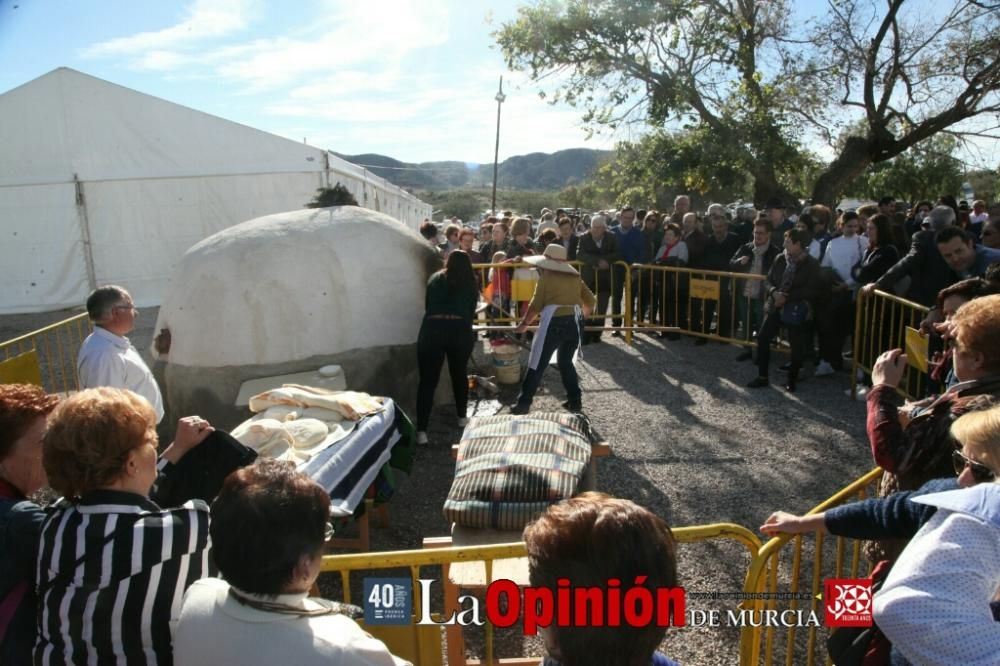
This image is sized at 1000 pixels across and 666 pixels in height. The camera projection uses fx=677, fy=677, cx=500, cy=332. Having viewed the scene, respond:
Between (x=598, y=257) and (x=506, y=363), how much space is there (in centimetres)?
294

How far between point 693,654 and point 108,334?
3.56m

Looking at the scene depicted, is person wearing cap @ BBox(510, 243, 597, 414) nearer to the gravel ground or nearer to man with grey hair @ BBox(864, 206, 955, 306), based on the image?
the gravel ground

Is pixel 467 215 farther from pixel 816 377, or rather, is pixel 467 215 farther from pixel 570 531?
pixel 570 531

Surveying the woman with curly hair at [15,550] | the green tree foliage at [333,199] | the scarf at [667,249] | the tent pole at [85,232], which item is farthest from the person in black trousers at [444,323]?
the tent pole at [85,232]

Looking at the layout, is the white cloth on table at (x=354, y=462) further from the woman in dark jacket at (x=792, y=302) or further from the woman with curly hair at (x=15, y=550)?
the woman in dark jacket at (x=792, y=302)

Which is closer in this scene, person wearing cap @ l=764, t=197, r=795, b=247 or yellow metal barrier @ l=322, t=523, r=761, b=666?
yellow metal barrier @ l=322, t=523, r=761, b=666

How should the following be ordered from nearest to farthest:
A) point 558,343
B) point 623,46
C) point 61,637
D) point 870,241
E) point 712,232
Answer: point 61,637, point 558,343, point 870,241, point 712,232, point 623,46

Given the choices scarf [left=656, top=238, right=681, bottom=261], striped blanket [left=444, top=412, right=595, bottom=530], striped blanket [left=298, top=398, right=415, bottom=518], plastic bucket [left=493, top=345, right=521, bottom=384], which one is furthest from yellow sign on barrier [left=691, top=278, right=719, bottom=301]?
striped blanket [left=298, top=398, right=415, bottom=518]

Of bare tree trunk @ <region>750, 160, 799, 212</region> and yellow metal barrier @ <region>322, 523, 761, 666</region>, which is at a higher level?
bare tree trunk @ <region>750, 160, 799, 212</region>

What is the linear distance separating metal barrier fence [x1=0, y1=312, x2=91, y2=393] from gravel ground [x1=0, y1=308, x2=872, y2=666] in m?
3.39

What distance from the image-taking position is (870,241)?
688 cm

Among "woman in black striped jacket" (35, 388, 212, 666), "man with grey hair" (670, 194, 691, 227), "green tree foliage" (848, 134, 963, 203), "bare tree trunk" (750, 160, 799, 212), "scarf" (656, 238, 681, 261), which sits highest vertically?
"green tree foliage" (848, 134, 963, 203)

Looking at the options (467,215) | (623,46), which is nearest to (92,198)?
(623,46)

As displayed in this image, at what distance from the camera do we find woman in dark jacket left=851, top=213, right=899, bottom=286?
668cm
